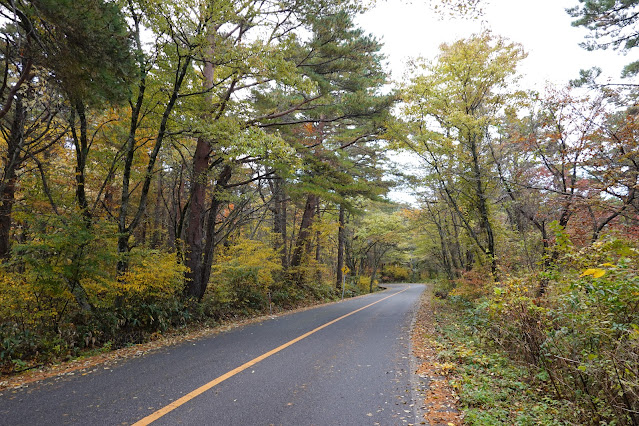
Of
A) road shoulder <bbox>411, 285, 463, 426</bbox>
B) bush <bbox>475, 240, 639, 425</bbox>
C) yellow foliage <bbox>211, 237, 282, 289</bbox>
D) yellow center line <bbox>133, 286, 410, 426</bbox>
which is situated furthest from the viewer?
yellow foliage <bbox>211, 237, 282, 289</bbox>

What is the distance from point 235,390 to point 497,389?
342cm

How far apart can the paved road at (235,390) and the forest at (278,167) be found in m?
1.28

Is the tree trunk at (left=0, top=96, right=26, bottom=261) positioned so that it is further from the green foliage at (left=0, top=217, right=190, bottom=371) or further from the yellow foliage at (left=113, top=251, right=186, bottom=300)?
the yellow foliage at (left=113, top=251, right=186, bottom=300)

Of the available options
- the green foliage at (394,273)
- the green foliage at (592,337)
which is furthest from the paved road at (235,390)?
the green foliage at (394,273)

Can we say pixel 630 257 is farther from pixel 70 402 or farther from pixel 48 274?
pixel 48 274

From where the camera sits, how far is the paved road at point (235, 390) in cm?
339

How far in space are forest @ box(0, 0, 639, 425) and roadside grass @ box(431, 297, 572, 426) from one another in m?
0.08

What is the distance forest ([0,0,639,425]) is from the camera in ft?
13.8

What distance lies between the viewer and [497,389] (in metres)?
4.19

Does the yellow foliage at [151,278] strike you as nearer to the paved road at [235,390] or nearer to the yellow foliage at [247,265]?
the paved road at [235,390]

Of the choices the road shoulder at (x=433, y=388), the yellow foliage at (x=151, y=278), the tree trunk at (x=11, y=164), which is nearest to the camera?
the road shoulder at (x=433, y=388)

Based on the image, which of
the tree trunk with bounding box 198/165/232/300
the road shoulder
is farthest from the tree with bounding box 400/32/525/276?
the tree trunk with bounding box 198/165/232/300

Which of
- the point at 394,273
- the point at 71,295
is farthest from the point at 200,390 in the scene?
the point at 394,273

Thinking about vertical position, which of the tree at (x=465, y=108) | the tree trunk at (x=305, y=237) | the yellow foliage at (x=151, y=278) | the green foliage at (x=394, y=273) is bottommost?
the green foliage at (x=394, y=273)
